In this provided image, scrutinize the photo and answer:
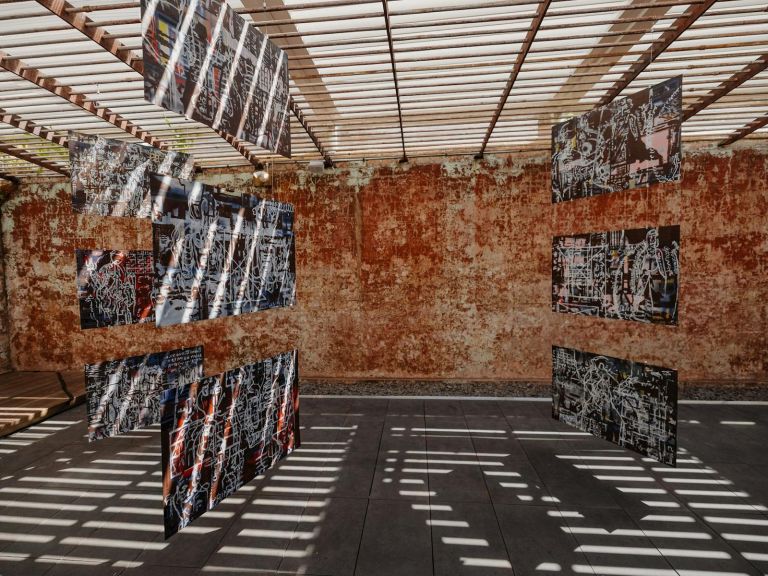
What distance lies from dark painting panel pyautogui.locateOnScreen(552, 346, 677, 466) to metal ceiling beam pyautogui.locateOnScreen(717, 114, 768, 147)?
18.7 feet

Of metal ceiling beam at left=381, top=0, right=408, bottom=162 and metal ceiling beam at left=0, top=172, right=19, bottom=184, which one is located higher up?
metal ceiling beam at left=381, top=0, right=408, bottom=162

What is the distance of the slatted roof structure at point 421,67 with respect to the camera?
162 inches

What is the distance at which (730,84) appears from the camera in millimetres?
5410

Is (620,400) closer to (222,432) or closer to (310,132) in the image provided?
(222,432)

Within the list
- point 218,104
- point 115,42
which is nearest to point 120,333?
point 115,42

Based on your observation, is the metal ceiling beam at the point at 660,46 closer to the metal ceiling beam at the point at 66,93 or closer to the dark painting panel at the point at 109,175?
the dark painting panel at the point at 109,175

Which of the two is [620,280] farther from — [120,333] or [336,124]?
[120,333]

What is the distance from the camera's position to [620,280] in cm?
429

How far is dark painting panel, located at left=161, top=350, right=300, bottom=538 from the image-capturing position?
312 cm

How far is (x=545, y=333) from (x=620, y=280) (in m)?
3.99

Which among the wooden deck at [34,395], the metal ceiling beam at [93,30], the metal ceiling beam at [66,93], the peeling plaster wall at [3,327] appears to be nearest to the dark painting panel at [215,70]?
the metal ceiling beam at [93,30]

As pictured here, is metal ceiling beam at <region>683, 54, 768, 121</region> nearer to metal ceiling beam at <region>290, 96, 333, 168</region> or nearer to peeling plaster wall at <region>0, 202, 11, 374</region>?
metal ceiling beam at <region>290, 96, 333, 168</region>

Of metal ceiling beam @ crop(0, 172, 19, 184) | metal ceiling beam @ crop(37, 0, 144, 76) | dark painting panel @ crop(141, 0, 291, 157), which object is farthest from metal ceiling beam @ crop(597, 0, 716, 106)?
Answer: metal ceiling beam @ crop(0, 172, 19, 184)

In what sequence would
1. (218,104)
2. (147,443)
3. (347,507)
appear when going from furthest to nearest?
(147,443)
(347,507)
(218,104)
